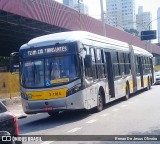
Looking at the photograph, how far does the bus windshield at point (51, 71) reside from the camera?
43.2 feet

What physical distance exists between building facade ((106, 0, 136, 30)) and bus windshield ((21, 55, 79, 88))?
152 feet

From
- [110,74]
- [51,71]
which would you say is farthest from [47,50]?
[110,74]

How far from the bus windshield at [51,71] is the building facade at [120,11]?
152 feet

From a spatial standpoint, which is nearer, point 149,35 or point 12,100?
point 12,100

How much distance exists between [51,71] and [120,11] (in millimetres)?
51687

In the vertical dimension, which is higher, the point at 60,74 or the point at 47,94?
the point at 60,74

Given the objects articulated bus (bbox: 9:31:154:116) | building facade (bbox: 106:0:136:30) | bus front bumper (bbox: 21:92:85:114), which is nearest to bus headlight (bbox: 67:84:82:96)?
articulated bus (bbox: 9:31:154:116)

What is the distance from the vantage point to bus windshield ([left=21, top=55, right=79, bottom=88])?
1318 cm

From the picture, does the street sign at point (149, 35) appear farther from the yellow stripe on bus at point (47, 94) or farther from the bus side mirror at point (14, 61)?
the yellow stripe on bus at point (47, 94)

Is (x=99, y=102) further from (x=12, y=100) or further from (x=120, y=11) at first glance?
(x=120, y=11)

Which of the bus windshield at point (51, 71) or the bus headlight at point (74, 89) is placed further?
the bus windshield at point (51, 71)

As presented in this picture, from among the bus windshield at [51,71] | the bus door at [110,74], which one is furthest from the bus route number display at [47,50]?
the bus door at [110,74]

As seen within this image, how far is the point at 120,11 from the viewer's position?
208ft

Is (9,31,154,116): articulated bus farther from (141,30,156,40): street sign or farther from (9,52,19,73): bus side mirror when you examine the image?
(141,30,156,40): street sign
